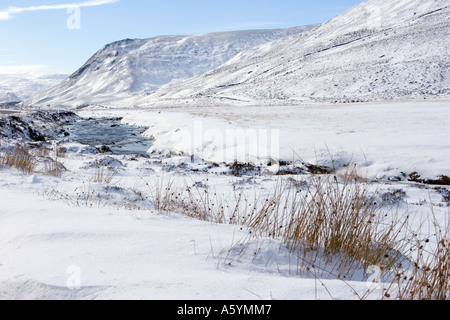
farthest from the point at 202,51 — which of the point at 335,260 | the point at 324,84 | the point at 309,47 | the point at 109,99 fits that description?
the point at 335,260

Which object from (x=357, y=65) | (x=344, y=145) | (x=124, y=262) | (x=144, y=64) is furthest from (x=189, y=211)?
(x=144, y=64)

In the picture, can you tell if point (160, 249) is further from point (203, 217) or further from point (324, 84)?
point (324, 84)

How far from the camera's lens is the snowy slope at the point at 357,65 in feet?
155

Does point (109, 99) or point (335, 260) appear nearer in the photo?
point (335, 260)

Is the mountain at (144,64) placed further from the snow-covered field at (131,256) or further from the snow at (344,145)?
the snow-covered field at (131,256)

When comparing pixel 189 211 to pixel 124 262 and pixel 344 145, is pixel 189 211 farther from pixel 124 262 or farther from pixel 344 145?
pixel 344 145

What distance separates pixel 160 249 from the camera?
248 centimetres

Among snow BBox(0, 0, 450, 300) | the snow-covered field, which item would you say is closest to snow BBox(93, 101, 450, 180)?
snow BBox(0, 0, 450, 300)

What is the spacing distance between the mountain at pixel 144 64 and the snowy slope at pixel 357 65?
49291 millimetres

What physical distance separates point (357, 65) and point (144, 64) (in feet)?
403
